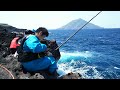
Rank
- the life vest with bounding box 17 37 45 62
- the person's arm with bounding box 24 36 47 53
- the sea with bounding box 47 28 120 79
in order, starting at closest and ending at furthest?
1. the person's arm with bounding box 24 36 47 53
2. the life vest with bounding box 17 37 45 62
3. the sea with bounding box 47 28 120 79

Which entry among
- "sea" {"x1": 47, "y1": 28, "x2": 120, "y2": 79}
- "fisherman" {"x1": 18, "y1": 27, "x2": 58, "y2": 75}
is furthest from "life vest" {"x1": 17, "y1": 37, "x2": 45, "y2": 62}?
"sea" {"x1": 47, "y1": 28, "x2": 120, "y2": 79}

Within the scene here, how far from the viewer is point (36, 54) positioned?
5660 millimetres

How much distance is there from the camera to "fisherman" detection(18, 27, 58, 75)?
5.32 m

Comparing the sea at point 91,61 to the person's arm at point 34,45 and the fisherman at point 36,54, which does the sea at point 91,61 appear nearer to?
the fisherman at point 36,54

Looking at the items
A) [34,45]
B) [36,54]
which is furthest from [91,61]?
[34,45]

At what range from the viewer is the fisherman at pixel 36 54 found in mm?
5317

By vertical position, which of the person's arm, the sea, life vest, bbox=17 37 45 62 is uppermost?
the person's arm

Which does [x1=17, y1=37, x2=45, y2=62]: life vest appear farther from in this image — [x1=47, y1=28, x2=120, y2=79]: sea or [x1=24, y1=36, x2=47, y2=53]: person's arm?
[x1=47, y1=28, x2=120, y2=79]: sea

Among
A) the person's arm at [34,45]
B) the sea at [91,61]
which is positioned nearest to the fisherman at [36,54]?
the person's arm at [34,45]

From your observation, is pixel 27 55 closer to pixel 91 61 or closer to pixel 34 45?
pixel 34 45
